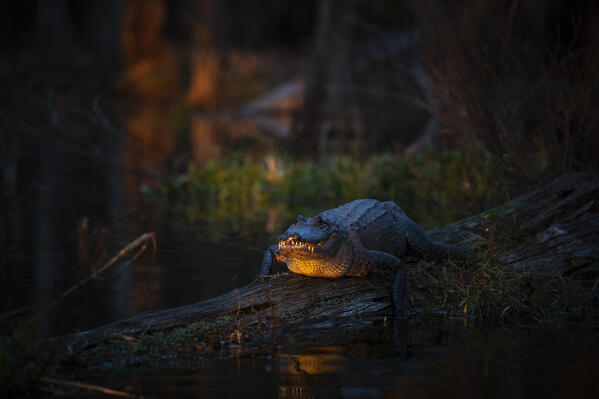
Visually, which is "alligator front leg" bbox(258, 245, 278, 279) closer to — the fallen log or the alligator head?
the fallen log

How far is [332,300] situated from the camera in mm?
6992

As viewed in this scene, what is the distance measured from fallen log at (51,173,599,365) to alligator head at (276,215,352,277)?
0.21 metres

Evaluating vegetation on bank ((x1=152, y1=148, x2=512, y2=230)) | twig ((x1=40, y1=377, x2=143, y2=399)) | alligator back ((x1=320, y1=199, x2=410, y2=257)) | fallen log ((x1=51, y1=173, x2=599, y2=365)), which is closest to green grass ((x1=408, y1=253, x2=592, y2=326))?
fallen log ((x1=51, y1=173, x2=599, y2=365))

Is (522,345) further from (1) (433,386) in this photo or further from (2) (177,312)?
(2) (177,312)

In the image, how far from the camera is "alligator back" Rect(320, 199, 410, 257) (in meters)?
7.21

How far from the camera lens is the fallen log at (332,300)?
20.0 ft

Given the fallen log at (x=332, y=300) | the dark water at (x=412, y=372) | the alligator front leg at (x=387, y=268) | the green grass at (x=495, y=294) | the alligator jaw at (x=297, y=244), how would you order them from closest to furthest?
the dark water at (x=412, y=372), the fallen log at (x=332, y=300), the alligator jaw at (x=297, y=244), the alligator front leg at (x=387, y=268), the green grass at (x=495, y=294)

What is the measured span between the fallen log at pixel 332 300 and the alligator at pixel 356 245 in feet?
0.64

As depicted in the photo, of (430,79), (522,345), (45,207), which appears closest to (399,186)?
(430,79)

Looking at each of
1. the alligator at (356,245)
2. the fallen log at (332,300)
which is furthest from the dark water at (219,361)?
the alligator at (356,245)

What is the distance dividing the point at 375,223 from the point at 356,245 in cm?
45

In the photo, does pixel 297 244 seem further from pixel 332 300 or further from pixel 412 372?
pixel 412 372

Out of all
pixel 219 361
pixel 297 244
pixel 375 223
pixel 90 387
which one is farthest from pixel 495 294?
pixel 90 387

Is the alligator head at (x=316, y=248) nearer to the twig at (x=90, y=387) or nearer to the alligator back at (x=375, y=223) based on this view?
the alligator back at (x=375, y=223)
